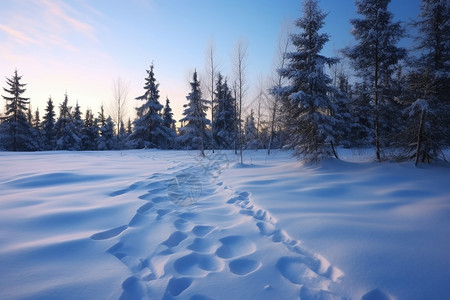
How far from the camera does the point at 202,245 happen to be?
2678 mm

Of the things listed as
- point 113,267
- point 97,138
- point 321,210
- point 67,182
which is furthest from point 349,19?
point 97,138

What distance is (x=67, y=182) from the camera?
585 centimetres

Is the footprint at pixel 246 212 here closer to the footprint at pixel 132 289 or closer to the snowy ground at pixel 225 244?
the snowy ground at pixel 225 244

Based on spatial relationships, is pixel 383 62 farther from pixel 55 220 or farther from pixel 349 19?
pixel 55 220

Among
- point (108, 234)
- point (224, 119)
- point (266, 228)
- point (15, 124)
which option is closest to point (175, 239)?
point (108, 234)

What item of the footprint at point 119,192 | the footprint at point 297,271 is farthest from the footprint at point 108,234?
the footprint at point 297,271

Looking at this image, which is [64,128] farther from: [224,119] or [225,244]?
[225,244]

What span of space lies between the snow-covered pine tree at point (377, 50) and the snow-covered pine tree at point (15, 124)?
123ft

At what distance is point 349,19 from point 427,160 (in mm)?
7480

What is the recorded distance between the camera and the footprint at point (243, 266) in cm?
212

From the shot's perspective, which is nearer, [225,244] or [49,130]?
[225,244]

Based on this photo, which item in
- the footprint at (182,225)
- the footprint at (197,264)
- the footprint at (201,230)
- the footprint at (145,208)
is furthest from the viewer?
the footprint at (145,208)

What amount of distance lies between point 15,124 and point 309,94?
1404 inches

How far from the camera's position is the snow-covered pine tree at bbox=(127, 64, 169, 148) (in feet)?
85.4
